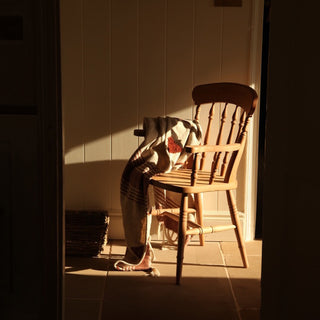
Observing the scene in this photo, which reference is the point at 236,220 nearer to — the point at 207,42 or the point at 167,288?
the point at 167,288

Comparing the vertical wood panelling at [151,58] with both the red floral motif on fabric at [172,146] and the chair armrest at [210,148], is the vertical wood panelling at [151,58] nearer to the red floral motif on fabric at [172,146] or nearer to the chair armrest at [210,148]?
the red floral motif on fabric at [172,146]

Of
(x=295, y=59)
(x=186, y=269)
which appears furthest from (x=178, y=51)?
→ (x=295, y=59)

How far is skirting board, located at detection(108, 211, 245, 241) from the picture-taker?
143 inches

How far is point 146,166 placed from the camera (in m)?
3.08

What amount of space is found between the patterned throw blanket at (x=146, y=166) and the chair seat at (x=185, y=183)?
59 millimetres

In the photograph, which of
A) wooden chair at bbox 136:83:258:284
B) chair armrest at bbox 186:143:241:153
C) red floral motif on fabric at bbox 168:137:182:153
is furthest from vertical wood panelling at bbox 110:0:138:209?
chair armrest at bbox 186:143:241:153

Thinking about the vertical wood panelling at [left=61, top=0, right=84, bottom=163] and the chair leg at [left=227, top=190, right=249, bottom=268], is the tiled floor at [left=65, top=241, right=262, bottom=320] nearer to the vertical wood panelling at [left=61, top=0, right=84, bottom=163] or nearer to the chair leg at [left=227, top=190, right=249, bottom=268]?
the chair leg at [left=227, top=190, right=249, bottom=268]

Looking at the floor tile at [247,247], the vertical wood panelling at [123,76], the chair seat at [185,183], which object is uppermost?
the vertical wood panelling at [123,76]

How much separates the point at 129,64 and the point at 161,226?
39.9 inches

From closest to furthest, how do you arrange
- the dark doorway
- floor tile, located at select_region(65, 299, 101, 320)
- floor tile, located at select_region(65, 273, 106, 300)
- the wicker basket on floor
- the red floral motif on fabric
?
floor tile, located at select_region(65, 299, 101, 320)
floor tile, located at select_region(65, 273, 106, 300)
the red floral motif on fabric
the wicker basket on floor
the dark doorway

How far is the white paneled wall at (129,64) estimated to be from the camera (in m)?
3.45

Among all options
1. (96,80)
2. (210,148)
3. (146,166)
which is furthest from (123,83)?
(210,148)

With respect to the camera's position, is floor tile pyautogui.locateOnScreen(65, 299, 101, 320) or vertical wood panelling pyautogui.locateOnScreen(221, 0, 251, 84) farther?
vertical wood panelling pyautogui.locateOnScreen(221, 0, 251, 84)

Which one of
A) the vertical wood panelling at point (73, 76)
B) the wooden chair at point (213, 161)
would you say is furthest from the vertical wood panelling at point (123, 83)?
the wooden chair at point (213, 161)
